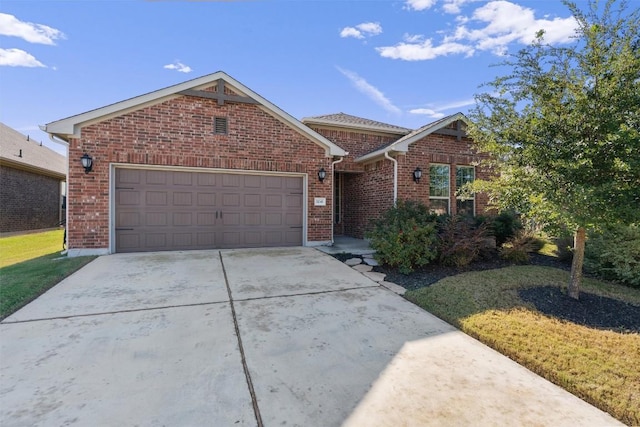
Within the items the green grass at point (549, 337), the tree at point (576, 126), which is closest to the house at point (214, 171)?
the tree at point (576, 126)

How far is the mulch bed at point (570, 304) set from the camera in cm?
383

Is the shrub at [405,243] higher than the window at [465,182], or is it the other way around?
the window at [465,182]

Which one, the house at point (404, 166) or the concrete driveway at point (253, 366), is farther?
the house at point (404, 166)

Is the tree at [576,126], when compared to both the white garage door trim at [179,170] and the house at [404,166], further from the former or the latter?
the white garage door trim at [179,170]

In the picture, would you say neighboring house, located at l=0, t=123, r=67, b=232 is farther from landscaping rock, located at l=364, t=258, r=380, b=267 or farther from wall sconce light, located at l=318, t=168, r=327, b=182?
landscaping rock, located at l=364, t=258, r=380, b=267

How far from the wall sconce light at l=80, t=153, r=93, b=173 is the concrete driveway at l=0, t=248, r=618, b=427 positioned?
3.78m

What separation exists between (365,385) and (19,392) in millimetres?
2650

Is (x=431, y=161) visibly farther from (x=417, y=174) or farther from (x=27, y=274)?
(x=27, y=274)

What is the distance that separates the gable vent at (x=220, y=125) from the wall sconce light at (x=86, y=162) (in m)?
3.05

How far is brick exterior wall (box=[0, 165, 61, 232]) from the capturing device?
13.2 meters

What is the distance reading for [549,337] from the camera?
3.27 metres

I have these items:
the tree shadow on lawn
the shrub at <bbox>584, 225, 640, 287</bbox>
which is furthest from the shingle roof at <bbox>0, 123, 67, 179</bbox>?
the shrub at <bbox>584, 225, 640, 287</bbox>

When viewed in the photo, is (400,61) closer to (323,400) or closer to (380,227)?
(380,227)

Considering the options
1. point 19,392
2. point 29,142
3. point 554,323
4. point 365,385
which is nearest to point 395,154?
point 554,323
